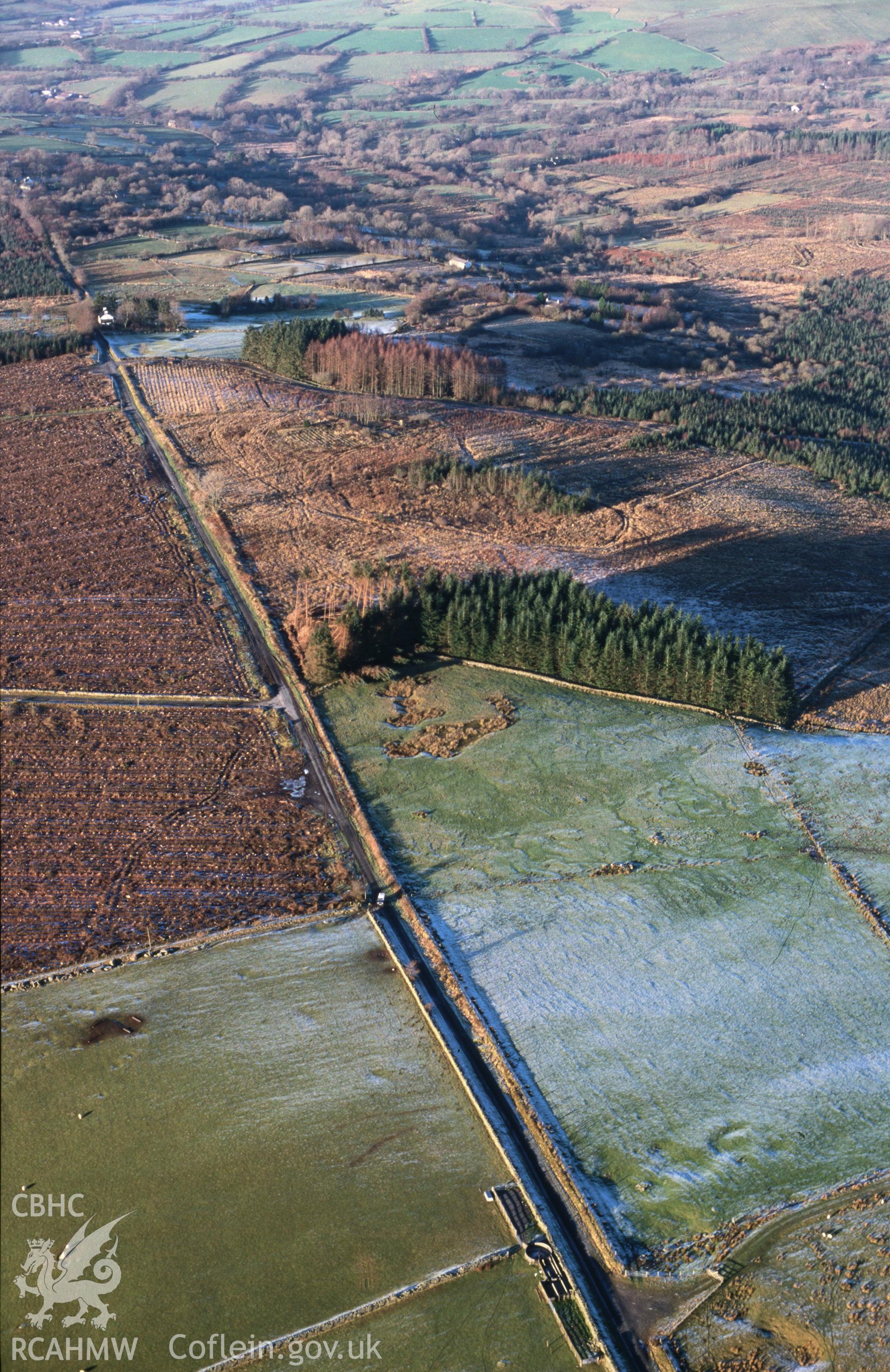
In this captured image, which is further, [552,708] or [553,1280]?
[552,708]

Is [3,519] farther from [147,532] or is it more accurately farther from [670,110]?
[670,110]

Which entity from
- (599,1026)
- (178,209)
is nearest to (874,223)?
(178,209)

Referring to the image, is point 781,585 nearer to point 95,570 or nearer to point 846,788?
point 846,788

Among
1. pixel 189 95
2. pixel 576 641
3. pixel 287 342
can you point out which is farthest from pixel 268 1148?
pixel 189 95

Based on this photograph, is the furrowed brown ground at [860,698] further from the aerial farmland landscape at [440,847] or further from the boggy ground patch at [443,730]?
the boggy ground patch at [443,730]

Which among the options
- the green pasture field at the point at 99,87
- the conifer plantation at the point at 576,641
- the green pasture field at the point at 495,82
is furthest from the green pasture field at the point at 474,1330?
the green pasture field at the point at 495,82
